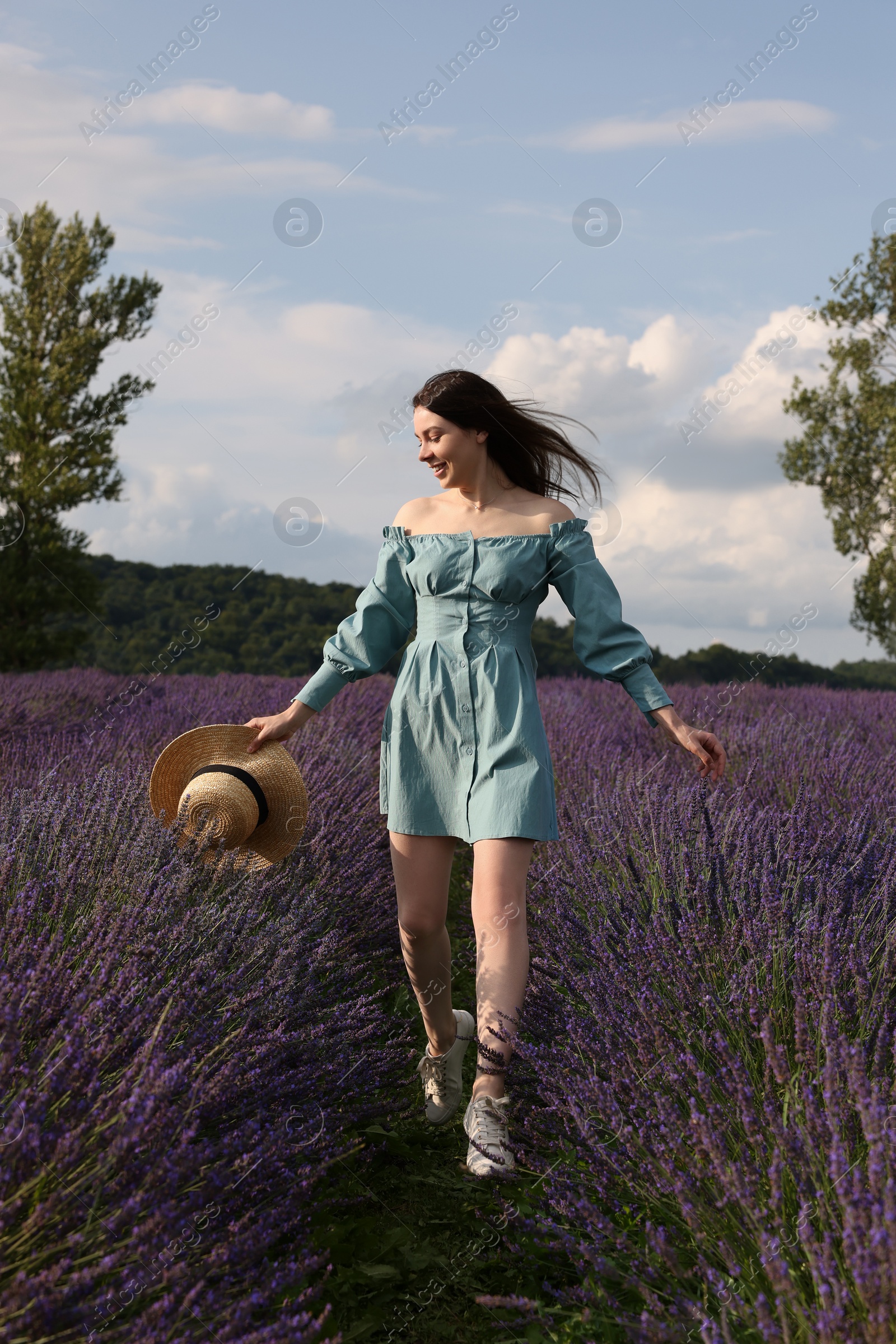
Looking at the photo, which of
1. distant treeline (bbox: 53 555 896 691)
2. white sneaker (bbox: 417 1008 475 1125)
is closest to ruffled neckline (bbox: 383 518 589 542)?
white sneaker (bbox: 417 1008 475 1125)

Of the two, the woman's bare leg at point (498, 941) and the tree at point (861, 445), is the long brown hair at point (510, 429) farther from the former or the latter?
the tree at point (861, 445)

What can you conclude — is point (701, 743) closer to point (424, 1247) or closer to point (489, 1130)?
point (489, 1130)

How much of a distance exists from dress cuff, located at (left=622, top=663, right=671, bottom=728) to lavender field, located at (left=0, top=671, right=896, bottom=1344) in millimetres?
440

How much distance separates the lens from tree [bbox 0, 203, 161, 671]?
11.3m

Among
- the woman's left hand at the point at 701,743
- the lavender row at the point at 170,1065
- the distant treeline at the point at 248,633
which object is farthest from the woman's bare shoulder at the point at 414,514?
the distant treeline at the point at 248,633

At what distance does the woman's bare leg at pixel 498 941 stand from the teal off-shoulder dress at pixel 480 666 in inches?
3.0

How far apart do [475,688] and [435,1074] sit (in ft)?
3.19

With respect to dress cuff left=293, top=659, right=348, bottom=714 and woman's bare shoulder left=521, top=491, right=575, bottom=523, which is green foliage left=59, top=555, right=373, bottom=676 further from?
woman's bare shoulder left=521, top=491, right=575, bottom=523

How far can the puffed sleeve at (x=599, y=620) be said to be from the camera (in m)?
2.31

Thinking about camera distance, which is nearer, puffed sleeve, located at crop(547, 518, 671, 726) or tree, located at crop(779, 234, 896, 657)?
puffed sleeve, located at crop(547, 518, 671, 726)

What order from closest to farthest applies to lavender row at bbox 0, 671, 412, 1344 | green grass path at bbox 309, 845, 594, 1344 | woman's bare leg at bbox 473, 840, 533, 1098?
lavender row at bbox 0, 671, 412, 1344 → green grass path at bbox 309, 845, 594, 1344 → woman's bare leg at bbox 473, 840, 533, 1098

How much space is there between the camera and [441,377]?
240 cm

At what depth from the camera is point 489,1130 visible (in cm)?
204

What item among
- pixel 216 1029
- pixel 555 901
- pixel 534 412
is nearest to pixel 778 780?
pixel 555 901
